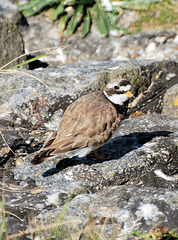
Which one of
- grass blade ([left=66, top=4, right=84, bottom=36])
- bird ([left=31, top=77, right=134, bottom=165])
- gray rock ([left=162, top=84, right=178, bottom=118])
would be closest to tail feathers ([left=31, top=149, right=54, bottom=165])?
bird ([left=31, top=77, right=134, bottom=165])

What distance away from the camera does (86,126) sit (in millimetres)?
4633

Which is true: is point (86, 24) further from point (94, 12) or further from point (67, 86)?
point (67, 86)

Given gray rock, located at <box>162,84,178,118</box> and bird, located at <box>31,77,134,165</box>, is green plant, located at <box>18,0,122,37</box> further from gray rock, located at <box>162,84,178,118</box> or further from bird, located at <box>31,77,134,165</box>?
bird, located at <box>31,77,134,165</box>

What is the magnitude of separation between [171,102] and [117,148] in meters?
1.48

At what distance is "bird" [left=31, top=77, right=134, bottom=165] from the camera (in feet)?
14.7

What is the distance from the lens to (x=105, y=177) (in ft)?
14.9

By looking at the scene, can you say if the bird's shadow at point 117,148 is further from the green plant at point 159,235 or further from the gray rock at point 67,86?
the green plant at point 159,235

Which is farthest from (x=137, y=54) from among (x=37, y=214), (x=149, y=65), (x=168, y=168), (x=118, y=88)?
(x=37, y=214)

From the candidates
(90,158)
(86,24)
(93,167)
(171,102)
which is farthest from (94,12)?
(93,167)

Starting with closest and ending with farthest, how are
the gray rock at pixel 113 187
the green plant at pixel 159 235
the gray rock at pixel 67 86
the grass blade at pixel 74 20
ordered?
the green plant at pixel 159 235
the gray rock at pixel 113 187
the gray rock at pixel 67 86
the grass blade at pixel 74 20

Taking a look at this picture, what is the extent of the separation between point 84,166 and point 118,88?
1101 millimetres

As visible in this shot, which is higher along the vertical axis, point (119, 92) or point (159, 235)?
point (119, 92)

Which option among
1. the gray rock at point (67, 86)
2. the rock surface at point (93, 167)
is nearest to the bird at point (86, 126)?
the rock surface at point (93, 167)

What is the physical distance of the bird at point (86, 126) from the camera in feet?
14.7
